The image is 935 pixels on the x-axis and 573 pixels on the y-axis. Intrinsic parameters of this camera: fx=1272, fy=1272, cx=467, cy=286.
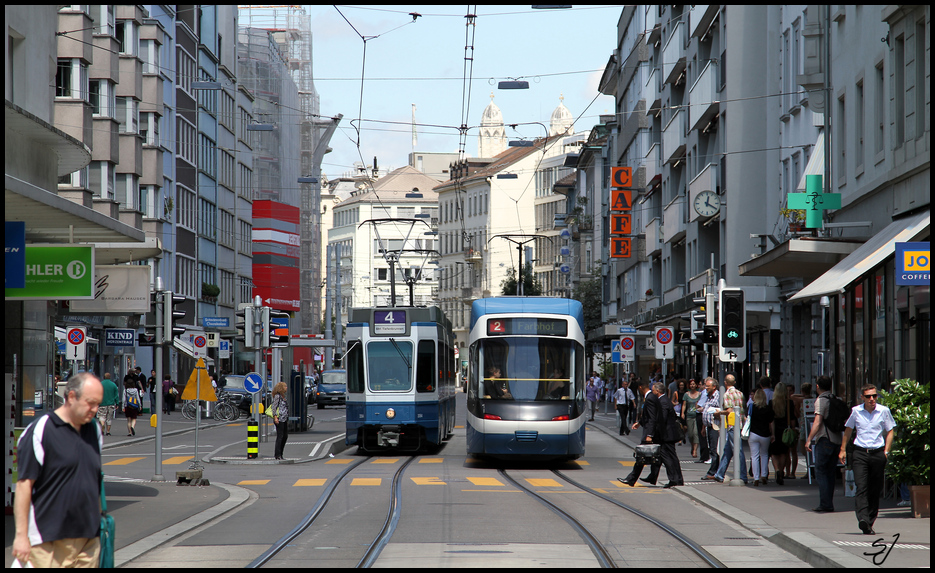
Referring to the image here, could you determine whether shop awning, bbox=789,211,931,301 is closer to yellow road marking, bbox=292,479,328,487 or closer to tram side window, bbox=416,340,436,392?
yellow road marking, bbox=292,479,328,487

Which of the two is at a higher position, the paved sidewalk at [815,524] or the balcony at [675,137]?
the balcony at [675,137]

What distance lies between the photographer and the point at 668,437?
21234 millimetres

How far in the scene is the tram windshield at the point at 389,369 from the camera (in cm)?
2842

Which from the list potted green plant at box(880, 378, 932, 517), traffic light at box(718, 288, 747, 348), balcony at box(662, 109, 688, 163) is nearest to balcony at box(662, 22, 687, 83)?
balcony at box(662, 109, 688, 163)

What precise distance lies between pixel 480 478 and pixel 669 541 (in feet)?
30.1

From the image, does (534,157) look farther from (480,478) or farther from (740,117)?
(480,478)

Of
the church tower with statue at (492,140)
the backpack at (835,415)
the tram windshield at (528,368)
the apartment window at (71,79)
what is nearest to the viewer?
the backpack at (835,415)

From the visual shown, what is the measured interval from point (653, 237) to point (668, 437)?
37.5m

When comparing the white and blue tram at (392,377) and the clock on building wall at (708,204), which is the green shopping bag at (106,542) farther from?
the clock on building wall at (708,204)

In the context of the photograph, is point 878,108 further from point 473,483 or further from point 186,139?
point 186,139

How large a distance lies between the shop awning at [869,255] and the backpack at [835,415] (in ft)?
6.11

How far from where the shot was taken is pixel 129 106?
52094 mm

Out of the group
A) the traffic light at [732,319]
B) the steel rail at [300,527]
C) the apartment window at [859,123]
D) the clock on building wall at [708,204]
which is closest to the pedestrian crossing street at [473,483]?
the steel rail at [300,527]
